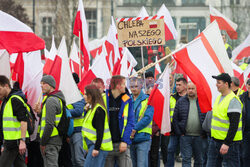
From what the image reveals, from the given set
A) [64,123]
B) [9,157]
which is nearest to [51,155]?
[64,123]

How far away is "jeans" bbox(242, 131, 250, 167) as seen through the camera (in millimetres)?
9224

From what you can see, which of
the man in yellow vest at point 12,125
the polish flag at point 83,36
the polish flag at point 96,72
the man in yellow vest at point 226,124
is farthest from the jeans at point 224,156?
the polish flag at point 83,36

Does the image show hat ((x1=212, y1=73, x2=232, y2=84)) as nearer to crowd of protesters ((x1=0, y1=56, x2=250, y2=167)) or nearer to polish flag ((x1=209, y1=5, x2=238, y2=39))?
crowd of protesters ((x1=0, y1=56, x2=250, y2=167))

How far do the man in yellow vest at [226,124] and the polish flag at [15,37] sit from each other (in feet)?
10.3

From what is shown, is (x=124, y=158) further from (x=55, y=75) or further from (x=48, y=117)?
(x=55, y=75)

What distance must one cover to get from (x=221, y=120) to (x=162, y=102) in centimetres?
155

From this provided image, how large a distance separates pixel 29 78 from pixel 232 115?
4.01m

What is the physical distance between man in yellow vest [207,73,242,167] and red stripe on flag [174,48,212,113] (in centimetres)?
42

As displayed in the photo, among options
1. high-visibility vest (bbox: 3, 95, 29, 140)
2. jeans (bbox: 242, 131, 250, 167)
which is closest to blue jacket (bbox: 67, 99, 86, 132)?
high-visibility vest (bbox: 3, 95, 29, 140)

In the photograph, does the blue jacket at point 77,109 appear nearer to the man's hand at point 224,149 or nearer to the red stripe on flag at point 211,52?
the red stripe on flag at point 211,52

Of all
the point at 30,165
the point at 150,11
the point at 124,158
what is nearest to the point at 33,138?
the point at 30,165

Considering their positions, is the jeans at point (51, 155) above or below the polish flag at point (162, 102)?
below

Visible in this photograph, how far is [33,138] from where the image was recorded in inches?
374

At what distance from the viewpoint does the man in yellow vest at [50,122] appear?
827 cm
